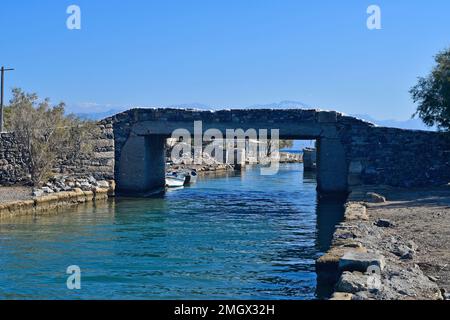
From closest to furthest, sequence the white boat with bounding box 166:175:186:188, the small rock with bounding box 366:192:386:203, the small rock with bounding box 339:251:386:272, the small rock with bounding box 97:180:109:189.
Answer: the small rock with bounding box 339:251:386:272 → the small rock with bounding box 366:192:386:203 → the small rock with bounding box 97:180:109:189 → the white boat with bounding box 166:175:186:188

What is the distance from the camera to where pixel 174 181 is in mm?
32062

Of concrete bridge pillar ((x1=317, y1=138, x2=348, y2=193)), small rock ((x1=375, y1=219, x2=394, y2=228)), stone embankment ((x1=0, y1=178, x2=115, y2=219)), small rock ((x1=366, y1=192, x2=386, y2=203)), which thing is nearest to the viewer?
small rock ((x1=375, y1=219, x2=394, y2=228))

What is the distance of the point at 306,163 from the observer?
4984 cm

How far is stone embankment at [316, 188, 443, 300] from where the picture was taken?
741cm

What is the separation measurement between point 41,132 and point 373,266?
17.5 m

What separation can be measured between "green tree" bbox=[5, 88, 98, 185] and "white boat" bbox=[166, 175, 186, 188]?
7451 millimetres

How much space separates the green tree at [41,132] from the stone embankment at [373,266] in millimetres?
13661

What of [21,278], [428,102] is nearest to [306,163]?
[428,102]

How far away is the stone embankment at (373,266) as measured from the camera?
7410mm

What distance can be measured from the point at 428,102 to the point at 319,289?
17.1m

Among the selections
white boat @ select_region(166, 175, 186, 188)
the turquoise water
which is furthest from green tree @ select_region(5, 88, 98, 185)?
white boat @ select_region(166, 175, 186, 188)
